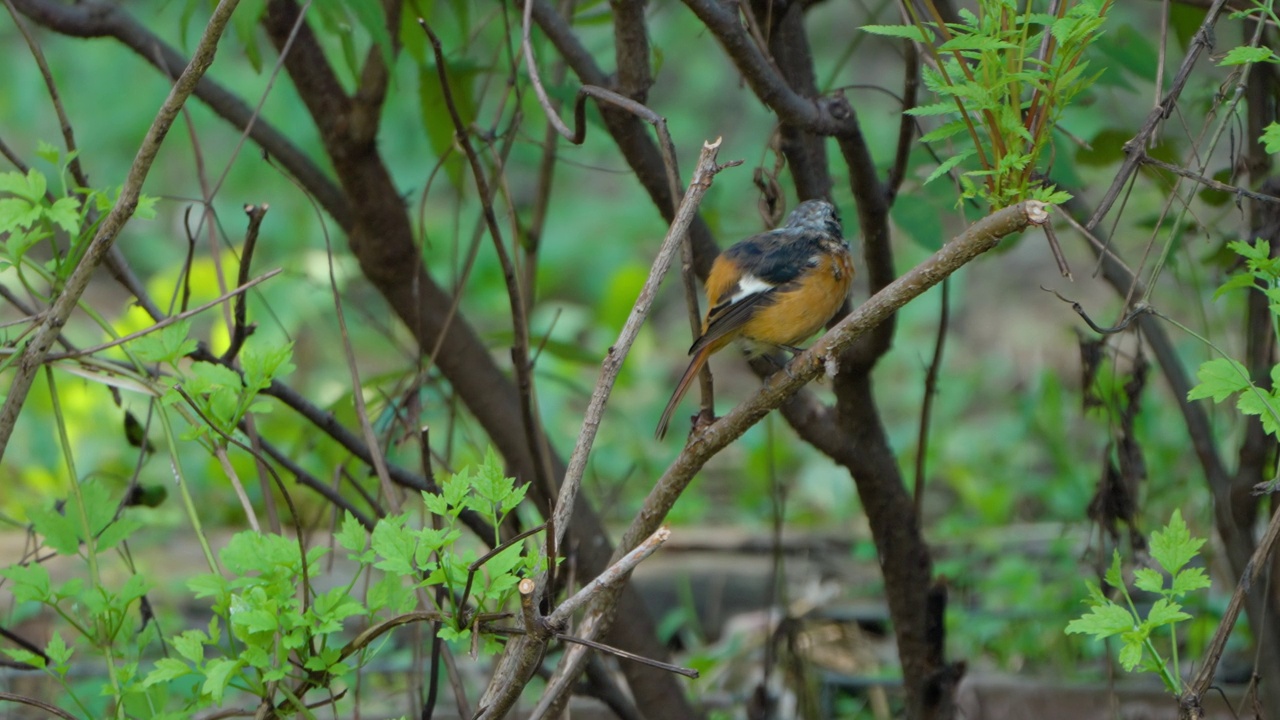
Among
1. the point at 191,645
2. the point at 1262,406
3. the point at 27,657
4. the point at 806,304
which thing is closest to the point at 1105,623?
the point at 1262,406

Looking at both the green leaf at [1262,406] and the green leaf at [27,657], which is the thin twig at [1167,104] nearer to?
the green leaf at [1262,406]

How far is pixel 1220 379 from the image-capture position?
166 centimetres

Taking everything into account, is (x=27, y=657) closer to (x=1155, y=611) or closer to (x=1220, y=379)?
(x=1155, y=611)

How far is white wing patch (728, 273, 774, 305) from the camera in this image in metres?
2.84

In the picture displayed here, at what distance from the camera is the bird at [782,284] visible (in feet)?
9.16

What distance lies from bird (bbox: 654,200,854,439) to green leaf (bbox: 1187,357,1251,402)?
1.19 meters

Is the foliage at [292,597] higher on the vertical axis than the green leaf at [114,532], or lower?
lower

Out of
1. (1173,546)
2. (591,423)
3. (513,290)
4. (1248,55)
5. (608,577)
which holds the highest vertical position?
(513,290)

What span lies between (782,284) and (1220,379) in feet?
4.46

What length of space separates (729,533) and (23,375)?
372cm

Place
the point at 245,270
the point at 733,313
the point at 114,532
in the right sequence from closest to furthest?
the point at 114,532 → the point at 245,270 → the point at 733,313

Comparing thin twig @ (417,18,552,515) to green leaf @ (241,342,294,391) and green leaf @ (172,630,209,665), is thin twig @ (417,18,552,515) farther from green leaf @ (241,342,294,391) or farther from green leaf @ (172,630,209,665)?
green leaf @ (172,630,209,665)

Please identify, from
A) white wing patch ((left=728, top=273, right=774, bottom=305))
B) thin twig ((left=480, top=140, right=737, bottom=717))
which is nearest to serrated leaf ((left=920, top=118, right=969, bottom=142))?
thin twig ((left=480, top=140, right=737, bottom=717))

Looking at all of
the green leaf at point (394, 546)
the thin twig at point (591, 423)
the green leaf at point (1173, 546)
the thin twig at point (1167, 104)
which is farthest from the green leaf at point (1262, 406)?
the green leaf at point (394, 546)
